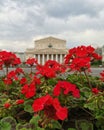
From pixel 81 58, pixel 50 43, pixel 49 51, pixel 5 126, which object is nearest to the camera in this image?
pixel 5 126

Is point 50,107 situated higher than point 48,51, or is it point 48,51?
point 50,107

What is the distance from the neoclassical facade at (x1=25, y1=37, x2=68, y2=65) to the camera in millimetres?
77188

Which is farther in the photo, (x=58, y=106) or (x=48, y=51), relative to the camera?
(x=48, y=51)

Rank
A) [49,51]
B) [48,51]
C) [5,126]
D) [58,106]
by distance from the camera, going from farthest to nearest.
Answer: [48,51], [49,51], [5,126], [58,106]

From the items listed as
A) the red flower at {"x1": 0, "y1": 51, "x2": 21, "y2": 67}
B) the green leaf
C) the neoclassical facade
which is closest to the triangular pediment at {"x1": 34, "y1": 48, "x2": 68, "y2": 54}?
the neoclassical facade

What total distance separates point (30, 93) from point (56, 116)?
55cm

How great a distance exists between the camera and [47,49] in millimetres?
78625

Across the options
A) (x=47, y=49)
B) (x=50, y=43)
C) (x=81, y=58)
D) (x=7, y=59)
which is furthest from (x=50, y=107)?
(x=50, y=43)

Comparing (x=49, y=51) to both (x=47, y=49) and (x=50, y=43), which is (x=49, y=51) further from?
(x=50, y=43)

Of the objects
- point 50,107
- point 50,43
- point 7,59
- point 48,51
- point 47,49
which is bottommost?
point 48,51

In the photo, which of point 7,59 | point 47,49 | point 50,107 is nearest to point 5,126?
point 50,107

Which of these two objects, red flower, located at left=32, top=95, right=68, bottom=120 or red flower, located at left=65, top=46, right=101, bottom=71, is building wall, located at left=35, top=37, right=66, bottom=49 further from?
red flower, located at left=32, top=95, right=68, bottom=120

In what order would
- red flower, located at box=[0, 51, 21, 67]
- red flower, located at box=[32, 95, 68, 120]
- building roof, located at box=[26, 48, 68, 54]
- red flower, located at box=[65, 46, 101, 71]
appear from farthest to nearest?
building roof, located at box=[26, 48, 68, 54]
red flower, located at box=[0, 51, 21, 67]
red flower, located at box=[65, 46, 101, 71]
red flower, located at box=[32, 95, 68, 120]

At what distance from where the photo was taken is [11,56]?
3094 millimetres
